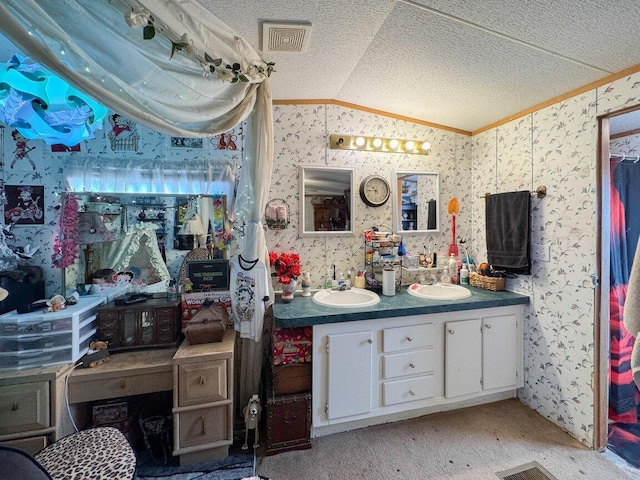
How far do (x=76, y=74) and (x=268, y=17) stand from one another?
36.7 inches

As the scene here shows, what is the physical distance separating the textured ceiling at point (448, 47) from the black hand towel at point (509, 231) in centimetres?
73

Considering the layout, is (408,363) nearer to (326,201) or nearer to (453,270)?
(453,270)

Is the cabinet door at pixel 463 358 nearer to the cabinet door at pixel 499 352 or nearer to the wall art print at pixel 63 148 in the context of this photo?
the cabinet door at pixel 499 352

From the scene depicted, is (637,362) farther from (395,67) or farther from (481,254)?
(395,67)

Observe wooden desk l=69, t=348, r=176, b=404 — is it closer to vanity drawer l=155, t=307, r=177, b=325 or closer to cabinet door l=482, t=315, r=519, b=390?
vanity drawer l=155, t=307, r=177, b=325

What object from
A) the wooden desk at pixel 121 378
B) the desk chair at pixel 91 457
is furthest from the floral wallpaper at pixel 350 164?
the desk chair at pixel 91 457

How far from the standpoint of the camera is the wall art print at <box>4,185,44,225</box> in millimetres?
1733

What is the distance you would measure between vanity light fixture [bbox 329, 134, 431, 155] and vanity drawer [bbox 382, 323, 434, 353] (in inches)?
59.3

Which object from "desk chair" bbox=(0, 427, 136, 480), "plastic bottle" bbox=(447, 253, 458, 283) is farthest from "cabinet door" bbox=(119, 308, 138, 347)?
"plastic bottle" bbox=(447, 253, 458, 283)

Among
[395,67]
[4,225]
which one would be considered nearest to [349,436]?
[395,67]

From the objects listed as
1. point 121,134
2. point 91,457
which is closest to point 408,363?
point 91,457

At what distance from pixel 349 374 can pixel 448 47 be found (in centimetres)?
205

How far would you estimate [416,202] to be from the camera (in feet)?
8.21

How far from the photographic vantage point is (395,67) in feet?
5.68
